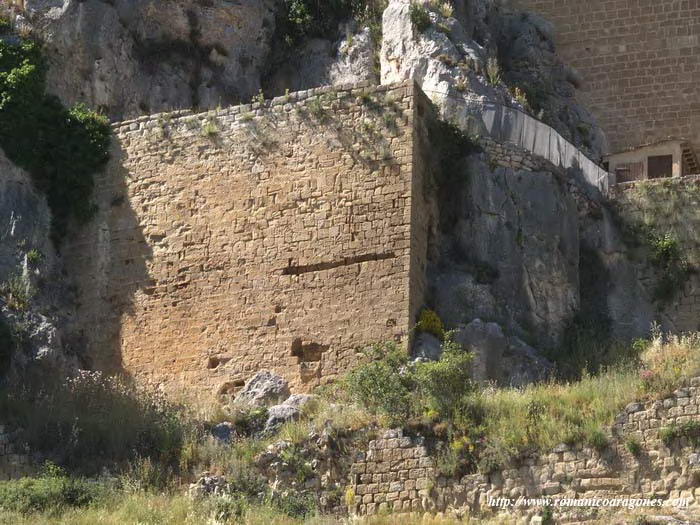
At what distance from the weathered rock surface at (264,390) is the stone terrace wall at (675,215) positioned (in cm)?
626

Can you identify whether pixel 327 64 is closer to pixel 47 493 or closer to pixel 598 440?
pixel 598 440

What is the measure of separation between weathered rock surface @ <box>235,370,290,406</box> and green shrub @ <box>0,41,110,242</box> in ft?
14.0

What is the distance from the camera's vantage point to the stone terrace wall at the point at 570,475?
77.8ft

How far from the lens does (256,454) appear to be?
2536 centimetres

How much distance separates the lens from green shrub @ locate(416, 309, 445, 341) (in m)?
28.1

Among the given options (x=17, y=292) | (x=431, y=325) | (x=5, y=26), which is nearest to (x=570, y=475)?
(x=431, y=325)


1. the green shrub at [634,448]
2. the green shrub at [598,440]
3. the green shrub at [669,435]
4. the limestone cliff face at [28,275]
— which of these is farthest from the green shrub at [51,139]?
the green shrub at [669,435]

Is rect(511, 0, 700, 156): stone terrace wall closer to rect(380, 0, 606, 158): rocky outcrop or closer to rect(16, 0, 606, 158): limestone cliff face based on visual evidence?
rect(380, 0, 606, 158): rocky outcrop

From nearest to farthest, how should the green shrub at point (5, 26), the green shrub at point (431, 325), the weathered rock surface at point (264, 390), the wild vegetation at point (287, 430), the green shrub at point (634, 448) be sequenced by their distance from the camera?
the green shrub at point (634, 448) → the wild vegetation at point (287, 430) → the weathered rock surface at point (264, 390) → the green shrub at point (431, 325) → the green shrub at point (5, 26)

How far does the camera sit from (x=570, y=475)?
24078mm

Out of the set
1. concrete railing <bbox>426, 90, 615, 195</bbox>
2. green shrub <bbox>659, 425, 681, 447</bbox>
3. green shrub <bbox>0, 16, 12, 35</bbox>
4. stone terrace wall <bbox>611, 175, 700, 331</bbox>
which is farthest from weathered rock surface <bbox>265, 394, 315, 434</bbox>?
green shrub <bbox>0, 16, 12, 35</bbox>

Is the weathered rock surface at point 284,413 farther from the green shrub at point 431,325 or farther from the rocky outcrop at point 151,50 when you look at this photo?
the rocky outcrop at point 151,50

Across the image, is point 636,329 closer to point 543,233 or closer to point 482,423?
point 543,233

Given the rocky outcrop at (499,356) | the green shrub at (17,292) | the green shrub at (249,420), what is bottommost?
the green shrub at (249,420)
